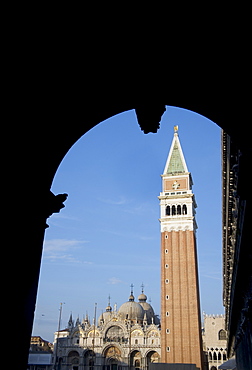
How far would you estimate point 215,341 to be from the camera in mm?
57938

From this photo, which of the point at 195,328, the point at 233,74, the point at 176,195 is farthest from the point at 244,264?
the point at 176,195

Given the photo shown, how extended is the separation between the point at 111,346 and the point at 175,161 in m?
33.0

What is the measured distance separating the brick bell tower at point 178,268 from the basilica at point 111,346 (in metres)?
12.8

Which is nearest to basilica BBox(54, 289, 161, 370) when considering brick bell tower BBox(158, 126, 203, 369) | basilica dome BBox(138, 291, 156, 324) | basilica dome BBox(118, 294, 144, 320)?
basilica dome BBox(118, 294, 144, 320)

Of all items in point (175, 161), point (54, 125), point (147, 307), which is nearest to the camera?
point (54, 125)

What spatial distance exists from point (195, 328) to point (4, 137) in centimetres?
4864

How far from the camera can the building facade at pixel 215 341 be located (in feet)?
187

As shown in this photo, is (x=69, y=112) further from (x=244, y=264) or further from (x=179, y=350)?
(x=179, y=350)

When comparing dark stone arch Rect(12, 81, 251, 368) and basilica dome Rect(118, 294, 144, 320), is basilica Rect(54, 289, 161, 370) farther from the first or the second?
dark stone arch Rect(12, 81, 251, 368)

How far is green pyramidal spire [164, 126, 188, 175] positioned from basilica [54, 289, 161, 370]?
25971 millimetres

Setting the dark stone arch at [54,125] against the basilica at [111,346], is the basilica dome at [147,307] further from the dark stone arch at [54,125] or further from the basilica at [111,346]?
the dark stone arch at [54,125]

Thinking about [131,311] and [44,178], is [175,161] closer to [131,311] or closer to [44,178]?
[131,311]

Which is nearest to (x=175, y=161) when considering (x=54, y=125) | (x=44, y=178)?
(x=54, y=125)

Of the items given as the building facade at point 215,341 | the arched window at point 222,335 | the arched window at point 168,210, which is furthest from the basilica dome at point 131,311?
the arched window at point 168,210
